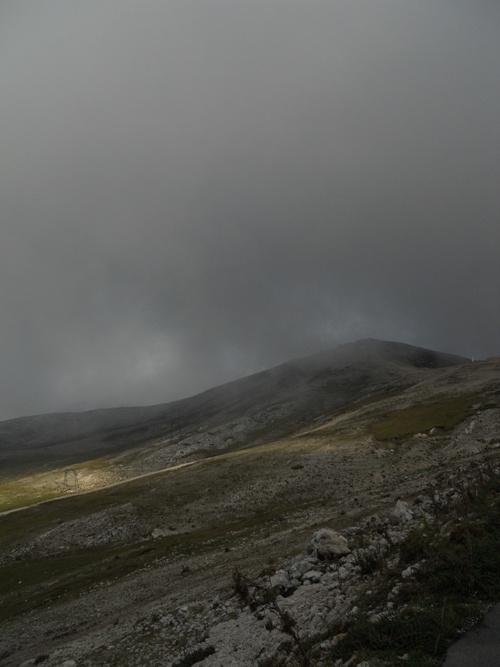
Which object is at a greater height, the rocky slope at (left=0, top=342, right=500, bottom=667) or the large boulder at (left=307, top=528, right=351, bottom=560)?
the large boulder at (left=307, top=528, right=351, bottom=560)

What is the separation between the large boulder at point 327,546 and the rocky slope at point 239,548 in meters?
0.11

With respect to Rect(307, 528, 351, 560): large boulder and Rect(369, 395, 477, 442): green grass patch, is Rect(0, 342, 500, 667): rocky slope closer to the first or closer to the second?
Rect(307, 528, 351, 560): large boulder

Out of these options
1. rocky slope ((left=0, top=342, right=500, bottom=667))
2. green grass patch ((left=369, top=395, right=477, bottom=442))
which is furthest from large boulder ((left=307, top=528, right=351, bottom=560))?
green grass patch ((left=369, top=395, right=477, bottom=442))

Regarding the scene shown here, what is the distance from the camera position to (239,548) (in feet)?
116

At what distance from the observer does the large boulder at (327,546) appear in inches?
824

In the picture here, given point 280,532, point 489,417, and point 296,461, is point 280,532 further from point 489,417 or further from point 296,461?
point 489,417

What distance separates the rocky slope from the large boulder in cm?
11

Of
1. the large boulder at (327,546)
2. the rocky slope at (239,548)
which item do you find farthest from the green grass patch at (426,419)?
the large boulder at (327,546)

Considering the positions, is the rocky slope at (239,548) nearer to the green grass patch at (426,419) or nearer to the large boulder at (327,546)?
the large boulder at (327,546)

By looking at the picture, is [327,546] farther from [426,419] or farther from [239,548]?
[426,419]

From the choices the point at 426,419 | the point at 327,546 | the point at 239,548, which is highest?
the point at 327,546

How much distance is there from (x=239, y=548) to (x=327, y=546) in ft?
54.2

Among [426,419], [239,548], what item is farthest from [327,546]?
[426,419]

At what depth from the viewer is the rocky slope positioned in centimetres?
1697
